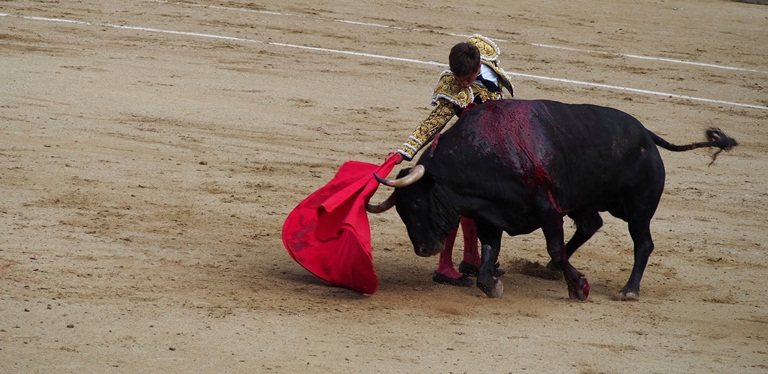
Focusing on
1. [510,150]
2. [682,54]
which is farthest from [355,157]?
[682,54]

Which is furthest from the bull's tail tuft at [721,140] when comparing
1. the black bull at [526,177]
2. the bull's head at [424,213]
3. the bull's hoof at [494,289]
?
the bull's head at [424,213]

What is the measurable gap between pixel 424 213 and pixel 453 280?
560mm

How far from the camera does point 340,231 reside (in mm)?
5797

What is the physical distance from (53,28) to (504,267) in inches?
273

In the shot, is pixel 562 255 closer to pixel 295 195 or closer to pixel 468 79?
pixel 468 79

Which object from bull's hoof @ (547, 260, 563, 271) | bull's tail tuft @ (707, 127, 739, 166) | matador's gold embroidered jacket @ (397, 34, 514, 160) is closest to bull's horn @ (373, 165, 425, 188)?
matador's gold embroidered jacket @ (397, 34, 514, 160)

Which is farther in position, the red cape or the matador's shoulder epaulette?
the matador's shoulder epaulette

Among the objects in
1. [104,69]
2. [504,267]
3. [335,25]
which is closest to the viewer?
[504,267]

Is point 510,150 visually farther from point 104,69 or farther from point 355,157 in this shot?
point 104,69

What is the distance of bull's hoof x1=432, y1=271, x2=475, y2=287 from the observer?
612cm

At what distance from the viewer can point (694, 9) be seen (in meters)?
16.3

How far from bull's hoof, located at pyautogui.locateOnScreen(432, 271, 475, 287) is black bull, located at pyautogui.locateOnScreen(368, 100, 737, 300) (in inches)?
10.6

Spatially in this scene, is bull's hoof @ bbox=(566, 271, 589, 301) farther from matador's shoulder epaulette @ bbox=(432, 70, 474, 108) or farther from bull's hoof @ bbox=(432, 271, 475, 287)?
matador's shoulder epaulette @ bbox=(432, 70, 474, 108)

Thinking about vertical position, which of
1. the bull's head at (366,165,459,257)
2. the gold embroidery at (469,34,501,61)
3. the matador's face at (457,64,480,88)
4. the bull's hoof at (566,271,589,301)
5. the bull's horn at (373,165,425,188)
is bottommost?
the bull's hoof at (566,271,589,301)
